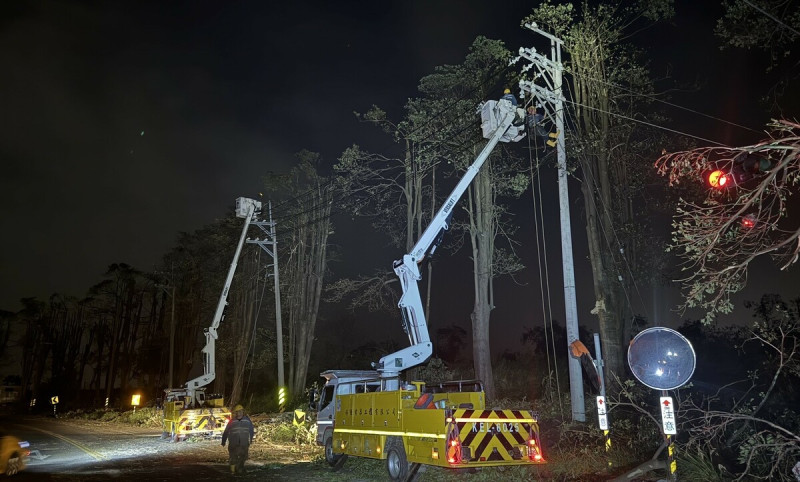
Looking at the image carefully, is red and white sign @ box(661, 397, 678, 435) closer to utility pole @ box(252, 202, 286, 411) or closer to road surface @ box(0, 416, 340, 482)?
road surface @ box(0, 416, 340, 482)

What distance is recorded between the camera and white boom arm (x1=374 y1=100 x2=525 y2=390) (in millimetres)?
14680

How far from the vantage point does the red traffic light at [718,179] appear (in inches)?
249

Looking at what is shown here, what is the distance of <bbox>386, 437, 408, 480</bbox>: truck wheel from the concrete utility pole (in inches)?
167

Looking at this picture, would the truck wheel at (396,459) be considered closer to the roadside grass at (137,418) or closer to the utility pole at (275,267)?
the utility pole at (275,267)

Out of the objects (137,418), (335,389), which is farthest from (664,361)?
(137,418)

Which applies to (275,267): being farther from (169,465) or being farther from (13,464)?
(13,464)

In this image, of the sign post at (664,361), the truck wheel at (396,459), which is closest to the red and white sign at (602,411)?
the sign post at (664,361)

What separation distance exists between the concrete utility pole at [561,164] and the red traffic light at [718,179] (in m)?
7.44

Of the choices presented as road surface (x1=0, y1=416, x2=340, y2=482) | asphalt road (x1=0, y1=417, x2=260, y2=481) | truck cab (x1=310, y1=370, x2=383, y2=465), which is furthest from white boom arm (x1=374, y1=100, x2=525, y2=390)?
asphalt road (x1=0, y1=417, x2=260, y2=481)

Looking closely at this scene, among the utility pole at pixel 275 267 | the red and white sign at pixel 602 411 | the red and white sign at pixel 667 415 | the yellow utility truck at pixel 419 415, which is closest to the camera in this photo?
the red and white sign at pixel 667 415

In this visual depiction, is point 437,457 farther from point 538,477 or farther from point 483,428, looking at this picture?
point 538,477

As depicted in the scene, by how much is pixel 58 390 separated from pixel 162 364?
979 inches

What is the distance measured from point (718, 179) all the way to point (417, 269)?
9826 mm

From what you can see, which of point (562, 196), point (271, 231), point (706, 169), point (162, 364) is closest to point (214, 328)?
point (271, 231)
